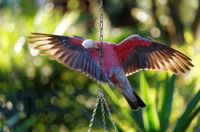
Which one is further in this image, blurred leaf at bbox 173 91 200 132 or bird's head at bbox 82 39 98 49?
blurred leaf at bbox 173 91 200 132

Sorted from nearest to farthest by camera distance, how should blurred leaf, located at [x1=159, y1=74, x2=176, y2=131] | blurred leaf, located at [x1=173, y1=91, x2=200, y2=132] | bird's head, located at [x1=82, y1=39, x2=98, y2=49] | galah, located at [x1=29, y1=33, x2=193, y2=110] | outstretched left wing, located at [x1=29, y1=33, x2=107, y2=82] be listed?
bird's head, located at [x1=82, y1=39, x2=98, y2=49] < galah, located at [x1=29, y1=33, x2=193, y2=110] < outstretched left wing, located at [x1=29, y1=33, x2=107, y2=82] < blurred leaf, located at [x1=173, y1=91, x2=200, y2=132] < blurred leaf, located at [x1=159, y1=74, x2=176, y2=131]

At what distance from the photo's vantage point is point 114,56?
4.46m

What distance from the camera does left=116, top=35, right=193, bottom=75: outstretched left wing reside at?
4.69 m

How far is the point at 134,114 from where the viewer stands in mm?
5762

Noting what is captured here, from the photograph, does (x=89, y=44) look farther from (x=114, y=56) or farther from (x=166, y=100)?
(x=166, y=100)

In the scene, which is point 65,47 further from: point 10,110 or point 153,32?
point 153,32

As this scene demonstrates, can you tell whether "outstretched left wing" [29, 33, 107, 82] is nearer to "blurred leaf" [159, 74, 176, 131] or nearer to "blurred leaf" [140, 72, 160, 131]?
"blurred leaf" [140, 72, 160, 131]

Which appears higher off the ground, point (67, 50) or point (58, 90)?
point (67, 50)

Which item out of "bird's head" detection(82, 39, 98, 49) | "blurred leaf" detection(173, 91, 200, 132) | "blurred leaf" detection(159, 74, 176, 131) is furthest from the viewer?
"blurred leaf" detection(159, 74, 176, 131)

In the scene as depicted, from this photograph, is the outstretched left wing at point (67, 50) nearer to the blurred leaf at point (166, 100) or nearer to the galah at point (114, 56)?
the galah at point (114, 56)

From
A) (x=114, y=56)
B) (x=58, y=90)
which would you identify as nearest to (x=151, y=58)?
(x=114, y=56)

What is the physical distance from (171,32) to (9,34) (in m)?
3.46

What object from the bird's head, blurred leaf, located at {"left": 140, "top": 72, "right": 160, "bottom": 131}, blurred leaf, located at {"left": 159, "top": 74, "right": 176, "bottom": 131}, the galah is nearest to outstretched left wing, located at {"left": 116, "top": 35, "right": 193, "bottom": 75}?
the galah

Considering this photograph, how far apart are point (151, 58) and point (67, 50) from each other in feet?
2.08
